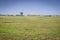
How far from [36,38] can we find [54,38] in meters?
0.52

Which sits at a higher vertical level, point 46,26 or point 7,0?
point 7,0

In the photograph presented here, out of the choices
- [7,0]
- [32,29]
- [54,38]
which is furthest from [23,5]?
[54,38]

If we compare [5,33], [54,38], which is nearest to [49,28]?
[54,38]

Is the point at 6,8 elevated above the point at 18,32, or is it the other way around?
the point at 6,8

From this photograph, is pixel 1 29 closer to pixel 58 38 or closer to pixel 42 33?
pixel 42 33

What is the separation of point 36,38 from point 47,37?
0.33 meters

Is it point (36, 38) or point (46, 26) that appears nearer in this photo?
point (36, 38)

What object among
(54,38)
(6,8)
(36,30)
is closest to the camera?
(54,38)

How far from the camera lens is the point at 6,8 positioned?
13.6 ft

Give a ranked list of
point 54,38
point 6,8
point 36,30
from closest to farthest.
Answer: point 54,38 → point 36,30 → point 6,8

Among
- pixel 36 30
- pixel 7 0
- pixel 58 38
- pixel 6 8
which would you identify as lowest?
pixel 58 38

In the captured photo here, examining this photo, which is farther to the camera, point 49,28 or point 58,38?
point 49,28

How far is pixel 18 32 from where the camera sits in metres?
3.81

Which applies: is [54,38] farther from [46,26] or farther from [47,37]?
[46,26]
